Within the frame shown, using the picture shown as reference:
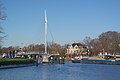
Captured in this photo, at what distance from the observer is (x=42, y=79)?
67.0 m

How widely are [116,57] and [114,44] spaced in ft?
26.1

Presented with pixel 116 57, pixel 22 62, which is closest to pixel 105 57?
pixel 116 57

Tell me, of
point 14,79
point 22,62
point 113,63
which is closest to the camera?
point 14,79

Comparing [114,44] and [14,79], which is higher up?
[114,44]

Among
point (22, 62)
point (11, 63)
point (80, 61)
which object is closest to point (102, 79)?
point (11, 63)

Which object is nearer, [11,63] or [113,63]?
[11,63]

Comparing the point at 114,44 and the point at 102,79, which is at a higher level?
the point at 114,44

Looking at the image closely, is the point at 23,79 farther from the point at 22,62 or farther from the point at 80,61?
the point at 80,61

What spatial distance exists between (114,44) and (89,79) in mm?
132248

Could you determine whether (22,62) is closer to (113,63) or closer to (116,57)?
(113,63)

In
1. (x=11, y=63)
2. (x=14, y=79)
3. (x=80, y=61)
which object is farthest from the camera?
(x=80, y=61)

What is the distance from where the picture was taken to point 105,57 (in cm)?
19362

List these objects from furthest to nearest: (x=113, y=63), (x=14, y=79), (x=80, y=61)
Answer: (x=80, y=61), (x=113, y=63), (x=14, y=79)

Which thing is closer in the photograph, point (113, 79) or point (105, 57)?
point (113, 79)
